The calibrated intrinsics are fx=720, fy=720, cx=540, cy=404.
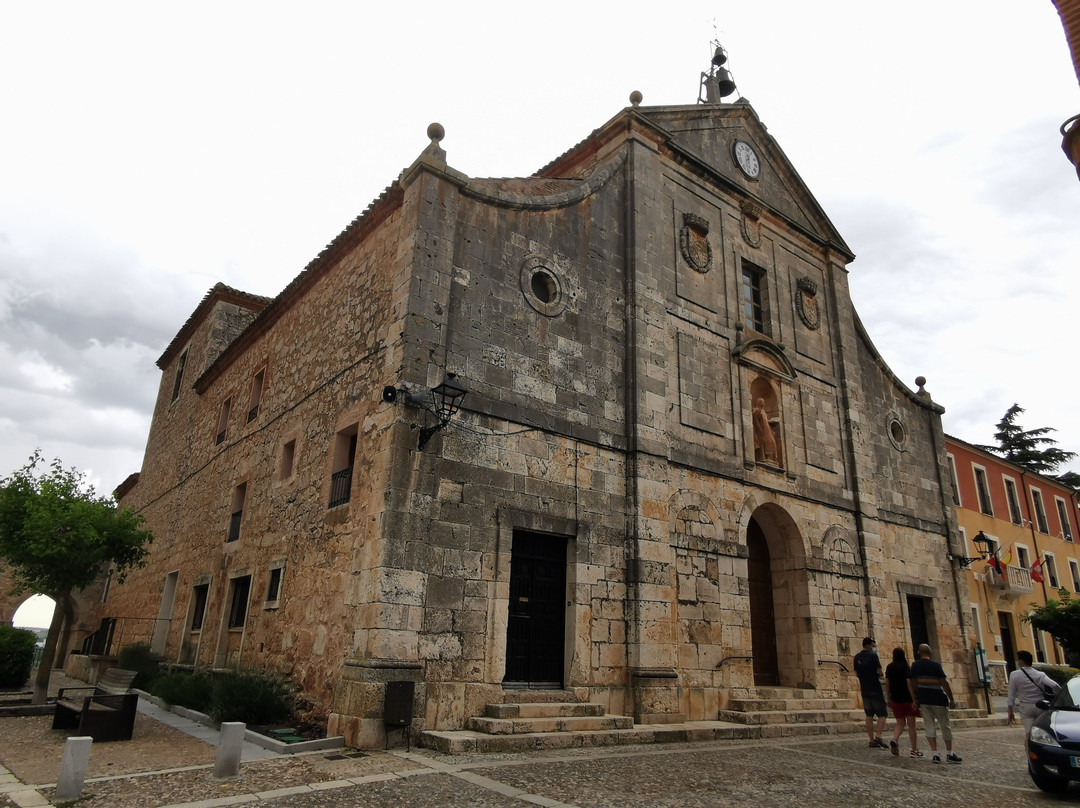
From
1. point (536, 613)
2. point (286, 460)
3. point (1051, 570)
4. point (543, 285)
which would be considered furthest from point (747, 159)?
point (1051, 570)

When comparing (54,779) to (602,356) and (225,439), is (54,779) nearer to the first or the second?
(602,356)

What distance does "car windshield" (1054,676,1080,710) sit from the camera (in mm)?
7223

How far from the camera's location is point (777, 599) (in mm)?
13492

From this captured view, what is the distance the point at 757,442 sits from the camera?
13719mm

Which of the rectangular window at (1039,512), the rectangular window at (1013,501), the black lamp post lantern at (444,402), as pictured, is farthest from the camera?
the rectangular window at (1039,512)

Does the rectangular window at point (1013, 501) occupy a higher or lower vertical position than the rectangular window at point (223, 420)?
higher

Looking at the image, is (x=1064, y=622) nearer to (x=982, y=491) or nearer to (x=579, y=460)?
(x=982, y=491)

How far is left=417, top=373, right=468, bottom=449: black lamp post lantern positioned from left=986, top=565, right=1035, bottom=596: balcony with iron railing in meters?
22.2

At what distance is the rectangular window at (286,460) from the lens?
41.1 feet

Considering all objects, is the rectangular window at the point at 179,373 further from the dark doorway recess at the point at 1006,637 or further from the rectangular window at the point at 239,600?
the dark doorway recess at the point at 1006,637

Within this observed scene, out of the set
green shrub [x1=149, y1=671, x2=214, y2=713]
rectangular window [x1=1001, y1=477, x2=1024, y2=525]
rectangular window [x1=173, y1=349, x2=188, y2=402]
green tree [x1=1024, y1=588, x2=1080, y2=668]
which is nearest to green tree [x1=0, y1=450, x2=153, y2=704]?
green shrub [x1=149, y1=671, x2=214, y2=713]

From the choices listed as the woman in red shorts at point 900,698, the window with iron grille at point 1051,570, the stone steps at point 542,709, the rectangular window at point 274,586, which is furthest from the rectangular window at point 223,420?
the window with iron grille at point 1051,570

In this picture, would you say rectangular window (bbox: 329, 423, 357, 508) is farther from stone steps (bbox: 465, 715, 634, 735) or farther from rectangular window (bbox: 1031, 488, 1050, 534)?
rectangular window (bbox: 1031, 488, 1050, 534)

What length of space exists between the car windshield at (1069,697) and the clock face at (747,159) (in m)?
11.4
